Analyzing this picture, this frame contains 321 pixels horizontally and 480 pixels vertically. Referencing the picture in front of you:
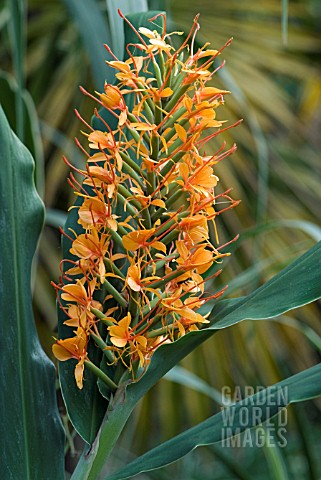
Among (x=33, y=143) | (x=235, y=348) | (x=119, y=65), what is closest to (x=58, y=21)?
(x=235, y=348)

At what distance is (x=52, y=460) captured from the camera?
1.16 feet

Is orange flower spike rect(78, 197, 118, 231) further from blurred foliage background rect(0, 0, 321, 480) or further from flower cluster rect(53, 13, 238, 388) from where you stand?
blurred foliage background rect(0, 0, 321, 480)

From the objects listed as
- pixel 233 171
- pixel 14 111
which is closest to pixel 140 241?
pixel 14 111

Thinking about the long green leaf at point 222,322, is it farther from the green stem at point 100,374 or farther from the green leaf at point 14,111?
the green leaf at point 14,111

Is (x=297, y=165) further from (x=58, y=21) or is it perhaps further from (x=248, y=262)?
(x=58, y=21)

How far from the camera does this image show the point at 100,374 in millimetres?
330

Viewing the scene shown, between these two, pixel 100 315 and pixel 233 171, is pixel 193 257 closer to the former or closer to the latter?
pixel 100 315

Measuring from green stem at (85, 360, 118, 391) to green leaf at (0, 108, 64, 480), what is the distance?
0.05m

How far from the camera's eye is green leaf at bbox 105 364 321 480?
1.00 feet

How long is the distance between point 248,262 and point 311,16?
1.64ft

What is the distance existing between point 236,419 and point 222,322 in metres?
0.04

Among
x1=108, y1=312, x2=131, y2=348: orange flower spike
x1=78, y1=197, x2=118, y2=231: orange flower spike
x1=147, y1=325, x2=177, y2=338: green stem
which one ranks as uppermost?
x1=78, y1=197, x2=118, y2=231: orange flower spike

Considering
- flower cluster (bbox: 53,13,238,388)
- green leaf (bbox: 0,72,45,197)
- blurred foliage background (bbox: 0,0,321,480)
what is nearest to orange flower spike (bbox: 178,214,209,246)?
flower cluster (bbox: 53,13,238,388)

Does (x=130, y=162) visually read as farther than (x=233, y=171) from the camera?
No
